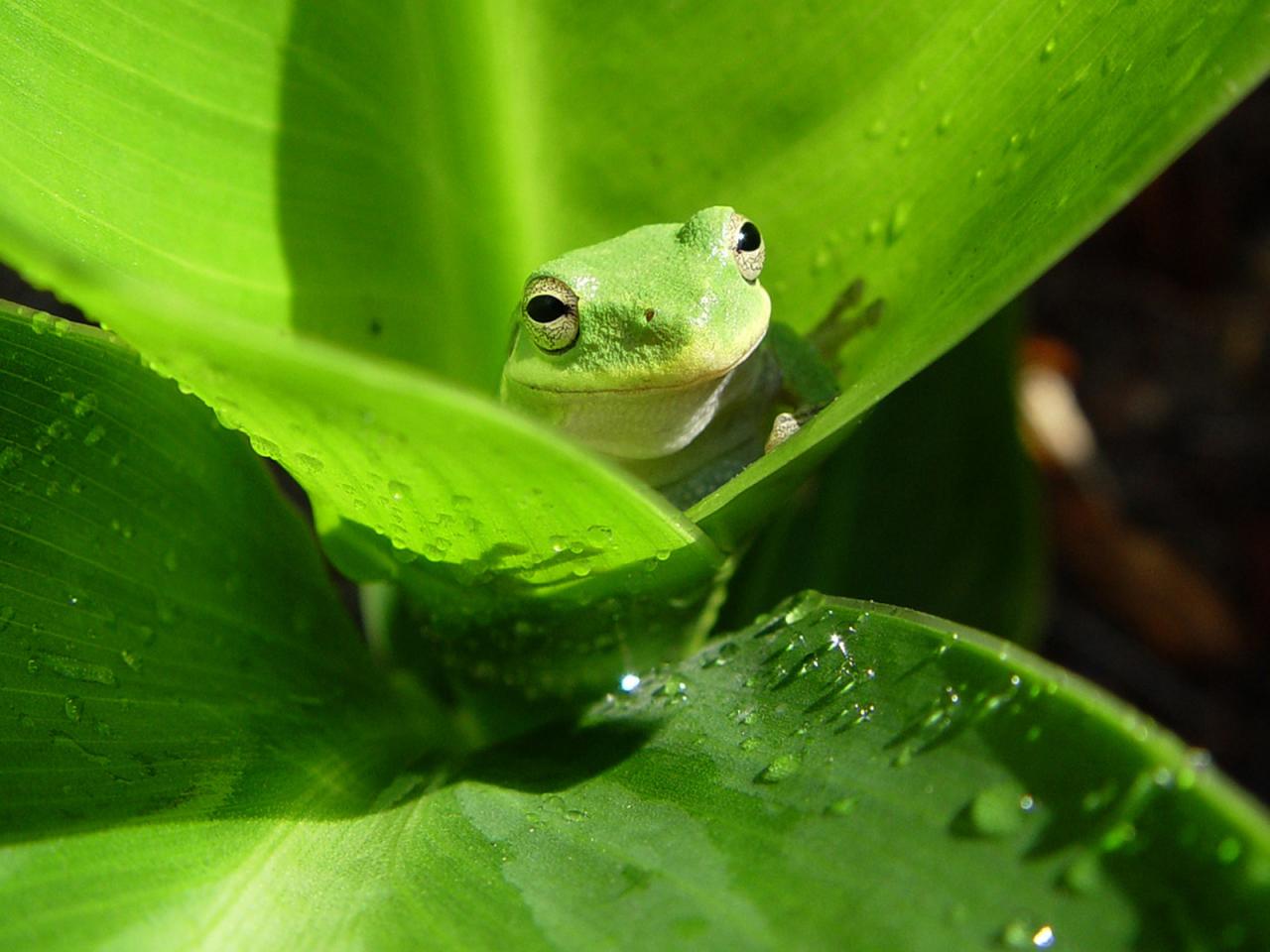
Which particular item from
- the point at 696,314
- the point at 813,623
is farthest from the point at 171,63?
the point at 813,623

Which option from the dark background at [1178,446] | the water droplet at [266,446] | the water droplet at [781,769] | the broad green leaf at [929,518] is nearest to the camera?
the water droplet at [781,769]

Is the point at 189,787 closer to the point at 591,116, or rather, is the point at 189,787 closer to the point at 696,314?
the point at 696,314

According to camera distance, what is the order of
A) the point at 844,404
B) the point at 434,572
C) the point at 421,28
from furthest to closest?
the point at 421,28 < the point at 434,572 < the point at 844,404

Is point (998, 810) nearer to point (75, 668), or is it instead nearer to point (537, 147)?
point (75, 668)

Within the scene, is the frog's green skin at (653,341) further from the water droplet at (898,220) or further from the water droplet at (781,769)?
→ the water droplet at (781,769)

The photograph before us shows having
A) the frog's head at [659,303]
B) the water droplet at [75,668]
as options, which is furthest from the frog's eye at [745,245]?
the water droplet at [75,668]
